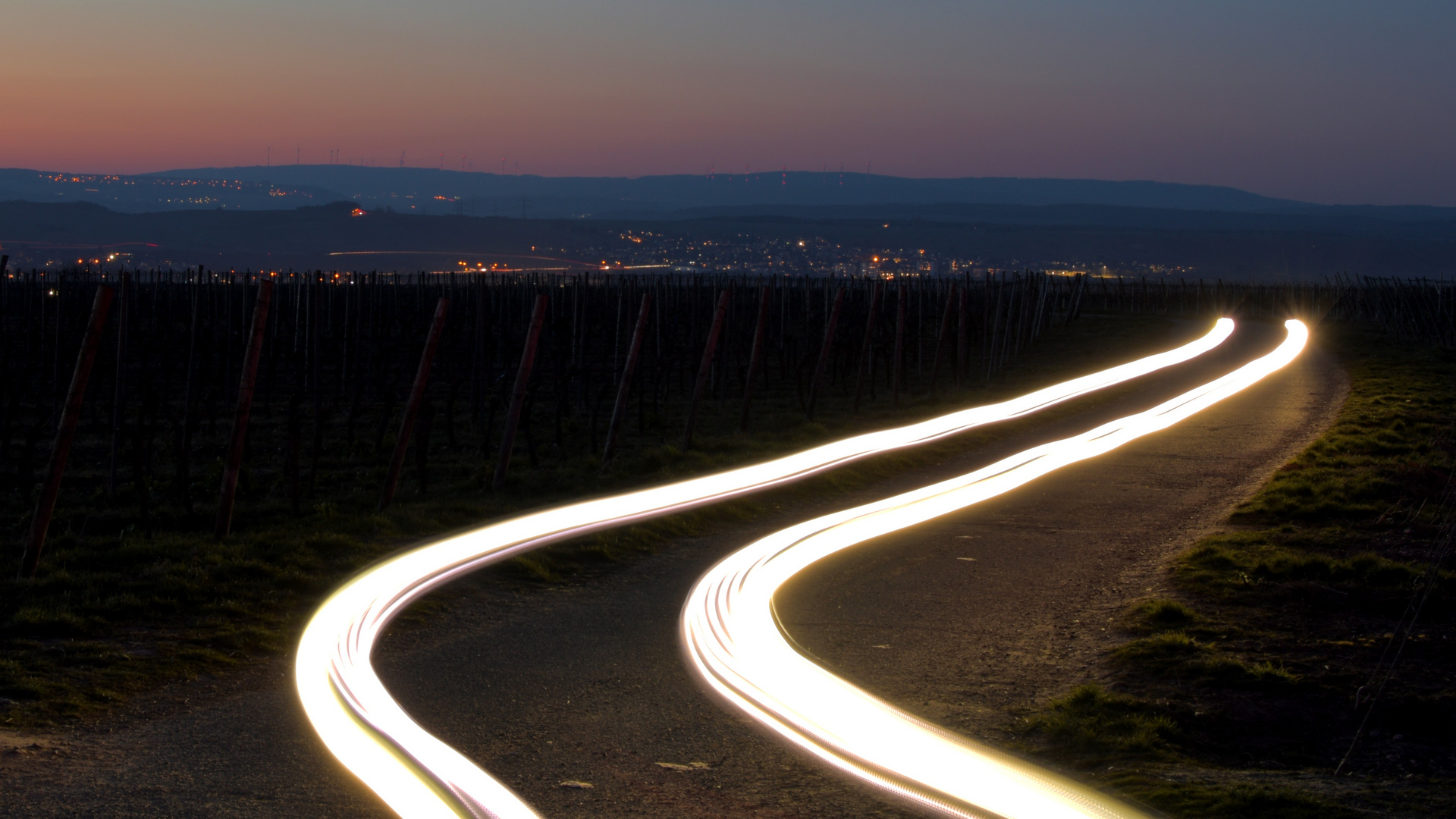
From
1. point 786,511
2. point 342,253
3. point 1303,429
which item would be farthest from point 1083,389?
point 342,253

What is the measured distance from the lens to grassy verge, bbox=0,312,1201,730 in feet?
21.2

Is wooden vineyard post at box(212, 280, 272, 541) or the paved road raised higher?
wooden vineyard post at box(212, 280, 272, 541)

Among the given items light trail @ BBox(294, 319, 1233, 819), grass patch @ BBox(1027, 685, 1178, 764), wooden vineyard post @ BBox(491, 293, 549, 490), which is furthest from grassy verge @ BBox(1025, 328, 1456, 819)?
wooden vineyard post @ BBox(491, 293, 549, 490)

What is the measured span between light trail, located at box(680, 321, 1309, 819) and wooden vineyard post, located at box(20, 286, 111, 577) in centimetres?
457

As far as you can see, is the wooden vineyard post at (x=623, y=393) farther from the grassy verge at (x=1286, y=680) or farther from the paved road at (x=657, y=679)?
the grassy verge at (x=1286, y=680)

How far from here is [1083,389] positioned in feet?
73.5

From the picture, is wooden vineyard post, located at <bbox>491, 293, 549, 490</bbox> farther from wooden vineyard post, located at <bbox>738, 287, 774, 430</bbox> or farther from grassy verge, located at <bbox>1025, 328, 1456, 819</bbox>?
grassy verge, located at <bbox>1025, 328, 1456, 819</bbox>

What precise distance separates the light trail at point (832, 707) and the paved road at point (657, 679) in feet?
0.61

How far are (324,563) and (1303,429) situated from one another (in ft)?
47.2

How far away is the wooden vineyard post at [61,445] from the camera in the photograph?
27.1 feet

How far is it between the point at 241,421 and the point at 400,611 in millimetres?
2969

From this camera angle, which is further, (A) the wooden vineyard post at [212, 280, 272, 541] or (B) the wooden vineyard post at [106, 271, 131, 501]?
(B) the wooden vineyard post at [106, 271, 131, 501]

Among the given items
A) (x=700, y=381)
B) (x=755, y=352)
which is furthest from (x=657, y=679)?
(x=755, y=352)

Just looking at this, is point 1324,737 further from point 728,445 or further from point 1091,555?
point 728,445
